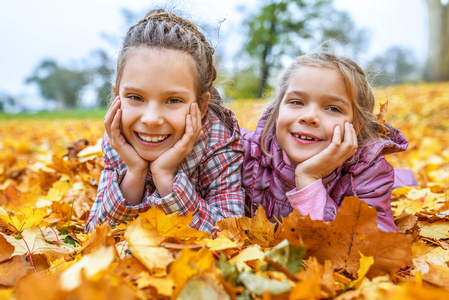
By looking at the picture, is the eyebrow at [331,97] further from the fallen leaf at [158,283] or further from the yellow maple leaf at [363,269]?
the fallen leaf at [158,283]

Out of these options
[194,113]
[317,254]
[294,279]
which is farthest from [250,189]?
[294,279]

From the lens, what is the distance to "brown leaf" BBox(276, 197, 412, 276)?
1.07m

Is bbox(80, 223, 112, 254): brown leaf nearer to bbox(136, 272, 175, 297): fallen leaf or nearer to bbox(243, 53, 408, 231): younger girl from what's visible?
bbox(136, 272, 175, 297): fallen leaf

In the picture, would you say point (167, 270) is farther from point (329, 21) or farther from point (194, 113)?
point (329, 21)

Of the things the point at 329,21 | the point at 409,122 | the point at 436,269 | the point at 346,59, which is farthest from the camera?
the point at 329,21

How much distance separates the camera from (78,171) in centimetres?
244

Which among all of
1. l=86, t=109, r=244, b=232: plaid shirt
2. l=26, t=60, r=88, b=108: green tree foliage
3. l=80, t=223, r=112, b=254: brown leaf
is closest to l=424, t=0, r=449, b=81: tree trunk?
l=86, t=109, r=244, b=232: plaid shirt

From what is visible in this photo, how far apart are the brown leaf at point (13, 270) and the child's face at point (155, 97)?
66 cm

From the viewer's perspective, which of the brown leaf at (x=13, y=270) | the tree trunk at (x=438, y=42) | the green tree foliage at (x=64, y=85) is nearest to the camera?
the brown leaf at (x=13, y=270)

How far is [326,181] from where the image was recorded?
171 centimetres

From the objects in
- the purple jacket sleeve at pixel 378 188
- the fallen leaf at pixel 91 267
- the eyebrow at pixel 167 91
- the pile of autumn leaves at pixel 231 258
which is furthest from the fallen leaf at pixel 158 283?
the purple jacket sleeve at pixel 378 188

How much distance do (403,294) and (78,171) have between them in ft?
7.49

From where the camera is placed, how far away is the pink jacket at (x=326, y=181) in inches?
61.3

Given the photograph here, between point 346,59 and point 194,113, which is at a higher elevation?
point 346,59
